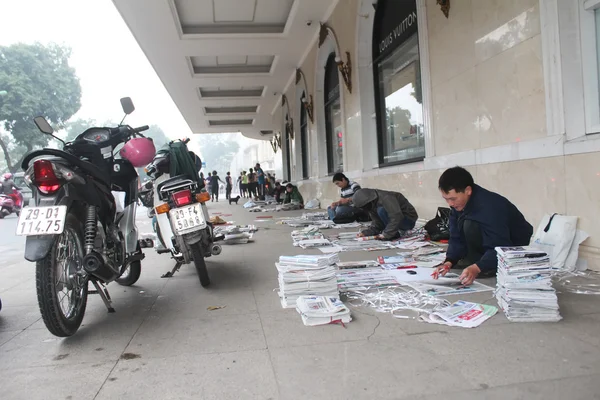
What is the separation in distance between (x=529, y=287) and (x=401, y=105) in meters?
5.84

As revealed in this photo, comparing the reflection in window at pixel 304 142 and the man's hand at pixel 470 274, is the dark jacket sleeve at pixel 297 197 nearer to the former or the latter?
the reflection in window at pixel 304 142

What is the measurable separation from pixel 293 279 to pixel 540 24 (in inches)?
124

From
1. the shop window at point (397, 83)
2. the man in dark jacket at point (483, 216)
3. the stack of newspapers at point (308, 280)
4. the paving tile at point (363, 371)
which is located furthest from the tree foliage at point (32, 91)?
the paving tile at point (363, 371)

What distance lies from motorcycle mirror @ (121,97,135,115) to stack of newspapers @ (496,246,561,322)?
3.22m

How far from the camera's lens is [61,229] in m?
2.45

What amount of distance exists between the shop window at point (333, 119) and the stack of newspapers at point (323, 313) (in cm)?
878

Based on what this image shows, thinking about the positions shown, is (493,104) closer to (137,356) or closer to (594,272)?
(594,272)

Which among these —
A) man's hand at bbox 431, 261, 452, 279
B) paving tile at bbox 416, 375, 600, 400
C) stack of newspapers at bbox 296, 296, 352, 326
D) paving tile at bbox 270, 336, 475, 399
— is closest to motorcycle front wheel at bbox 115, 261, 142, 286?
stack of newspapers at bbox 296, 296, 352, 326

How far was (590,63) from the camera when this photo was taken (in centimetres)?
364

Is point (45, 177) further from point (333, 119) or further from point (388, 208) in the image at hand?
point (333, 119)

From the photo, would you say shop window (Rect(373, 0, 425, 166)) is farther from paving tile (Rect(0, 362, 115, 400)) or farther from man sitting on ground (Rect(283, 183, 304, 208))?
paving tile (Rect(0, 362, 115, 400))

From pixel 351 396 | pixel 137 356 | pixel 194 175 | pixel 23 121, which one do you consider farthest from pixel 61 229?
pixel 23 121

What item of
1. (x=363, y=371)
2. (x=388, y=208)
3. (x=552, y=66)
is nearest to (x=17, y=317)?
(x=363, y=371)

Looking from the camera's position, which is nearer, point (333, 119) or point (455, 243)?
point (455, 243)
